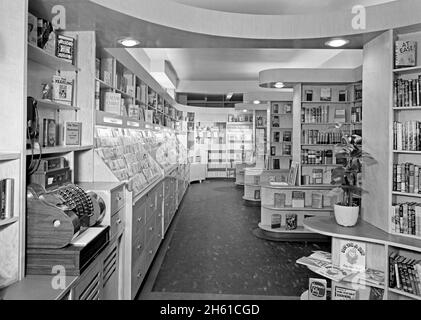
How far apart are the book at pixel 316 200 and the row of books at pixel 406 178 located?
224 cm

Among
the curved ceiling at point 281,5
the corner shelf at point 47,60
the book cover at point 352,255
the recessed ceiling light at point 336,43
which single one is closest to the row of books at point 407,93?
the recessed ceiling light at point 336,43

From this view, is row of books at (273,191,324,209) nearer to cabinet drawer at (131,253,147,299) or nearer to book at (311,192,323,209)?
book at (311,192,323,209)

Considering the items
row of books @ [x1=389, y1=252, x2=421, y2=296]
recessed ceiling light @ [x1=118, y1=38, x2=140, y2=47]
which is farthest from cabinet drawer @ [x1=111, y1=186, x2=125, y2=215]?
row of books @ [x1=389, y1=252, x2=421, y2=296]

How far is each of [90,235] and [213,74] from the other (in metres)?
7.67

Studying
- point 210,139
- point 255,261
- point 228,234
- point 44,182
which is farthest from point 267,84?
point 210,139

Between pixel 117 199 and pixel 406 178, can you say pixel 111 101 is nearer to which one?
pixel 117 199

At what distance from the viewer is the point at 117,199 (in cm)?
267

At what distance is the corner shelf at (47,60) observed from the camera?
2221 mm

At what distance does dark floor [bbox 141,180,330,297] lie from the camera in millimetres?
3416

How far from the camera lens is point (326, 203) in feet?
16.9

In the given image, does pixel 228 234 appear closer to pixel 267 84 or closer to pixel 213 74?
pixel 267 84

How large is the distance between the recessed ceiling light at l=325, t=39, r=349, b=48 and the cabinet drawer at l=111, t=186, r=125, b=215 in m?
2.31

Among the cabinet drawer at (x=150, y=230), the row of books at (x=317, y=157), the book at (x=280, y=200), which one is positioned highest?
the row of books at (x=317, y=157)

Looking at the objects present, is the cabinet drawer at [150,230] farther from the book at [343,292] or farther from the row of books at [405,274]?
the row of books at [405,274]
